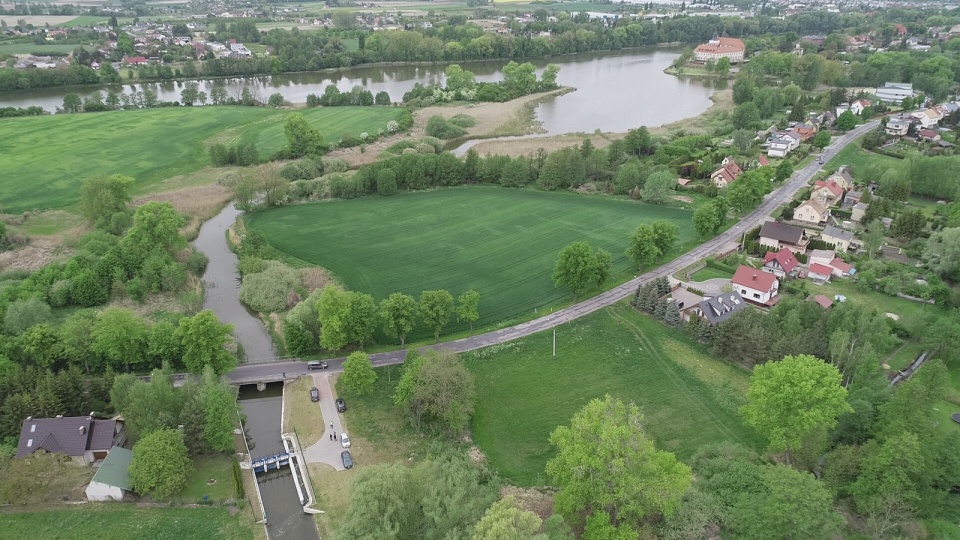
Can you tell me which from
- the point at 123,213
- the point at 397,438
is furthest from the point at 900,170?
the point at 123,213

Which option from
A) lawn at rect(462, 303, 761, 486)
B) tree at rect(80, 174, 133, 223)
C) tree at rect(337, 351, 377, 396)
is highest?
tree at rect(80, 174, 133, 223)

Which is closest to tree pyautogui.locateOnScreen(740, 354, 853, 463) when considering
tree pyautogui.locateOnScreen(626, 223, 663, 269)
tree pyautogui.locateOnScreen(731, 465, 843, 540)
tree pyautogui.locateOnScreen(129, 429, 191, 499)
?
tree pyautogui.locateOnScreen(731, 465, 843, 540)

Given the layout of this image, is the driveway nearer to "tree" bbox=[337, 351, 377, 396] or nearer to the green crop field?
"tree" bbox=[337, 351, 377, 396]

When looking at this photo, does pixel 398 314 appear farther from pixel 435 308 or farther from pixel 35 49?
pixel 35 49

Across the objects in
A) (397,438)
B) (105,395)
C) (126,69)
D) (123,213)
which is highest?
(126,69)

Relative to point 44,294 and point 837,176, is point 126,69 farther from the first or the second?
point 837,176

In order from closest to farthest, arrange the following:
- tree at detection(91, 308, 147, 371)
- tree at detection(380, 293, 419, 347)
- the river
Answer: tree at detection(91, 308, 147, 371), tree at detection(380, 293, 419, 347), the river

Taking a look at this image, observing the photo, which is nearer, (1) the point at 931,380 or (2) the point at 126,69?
(1) the point at 931,380
